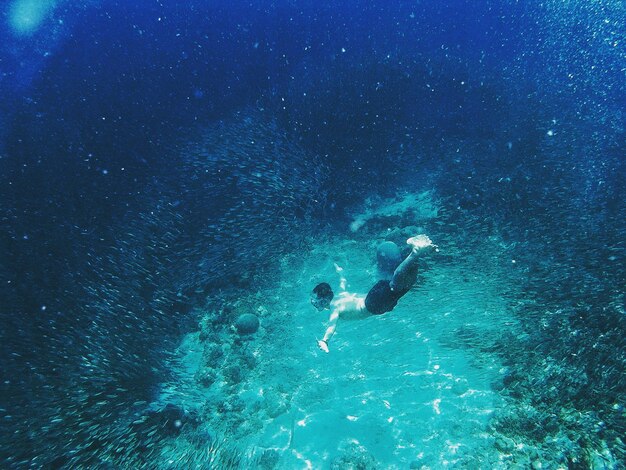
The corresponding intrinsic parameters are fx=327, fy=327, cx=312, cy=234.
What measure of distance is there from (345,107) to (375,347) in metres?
12.3

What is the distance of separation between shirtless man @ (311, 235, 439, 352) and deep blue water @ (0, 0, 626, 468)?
3705 mm

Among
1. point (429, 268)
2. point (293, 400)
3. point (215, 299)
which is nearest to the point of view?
point (293, 400)

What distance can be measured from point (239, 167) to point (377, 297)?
9.57 m

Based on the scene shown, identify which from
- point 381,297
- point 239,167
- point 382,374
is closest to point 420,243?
point 381,297

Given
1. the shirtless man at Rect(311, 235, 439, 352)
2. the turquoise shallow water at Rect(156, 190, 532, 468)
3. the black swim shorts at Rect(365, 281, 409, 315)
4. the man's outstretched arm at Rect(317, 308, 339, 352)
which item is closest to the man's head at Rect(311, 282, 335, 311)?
the shirtless man at Rect(311, 235, 439, 352)

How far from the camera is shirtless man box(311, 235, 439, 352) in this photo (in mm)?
5297

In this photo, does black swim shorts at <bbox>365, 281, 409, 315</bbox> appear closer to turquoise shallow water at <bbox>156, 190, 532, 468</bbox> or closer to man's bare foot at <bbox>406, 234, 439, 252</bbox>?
man's bare foot at <bbox>406, 234, 439, 252</bbox>

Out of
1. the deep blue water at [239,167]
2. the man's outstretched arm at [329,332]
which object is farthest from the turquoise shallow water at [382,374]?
the man's outstretched arm at [329,332]

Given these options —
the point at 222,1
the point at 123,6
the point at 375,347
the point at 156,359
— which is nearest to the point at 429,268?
the point at 375,347

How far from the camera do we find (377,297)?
6113mm

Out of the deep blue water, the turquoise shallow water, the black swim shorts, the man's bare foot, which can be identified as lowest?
the turquoise shallow water

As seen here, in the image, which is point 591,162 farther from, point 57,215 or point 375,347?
point 57,215

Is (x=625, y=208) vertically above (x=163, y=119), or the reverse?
(x=163, y=119)

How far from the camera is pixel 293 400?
33.4 feet
